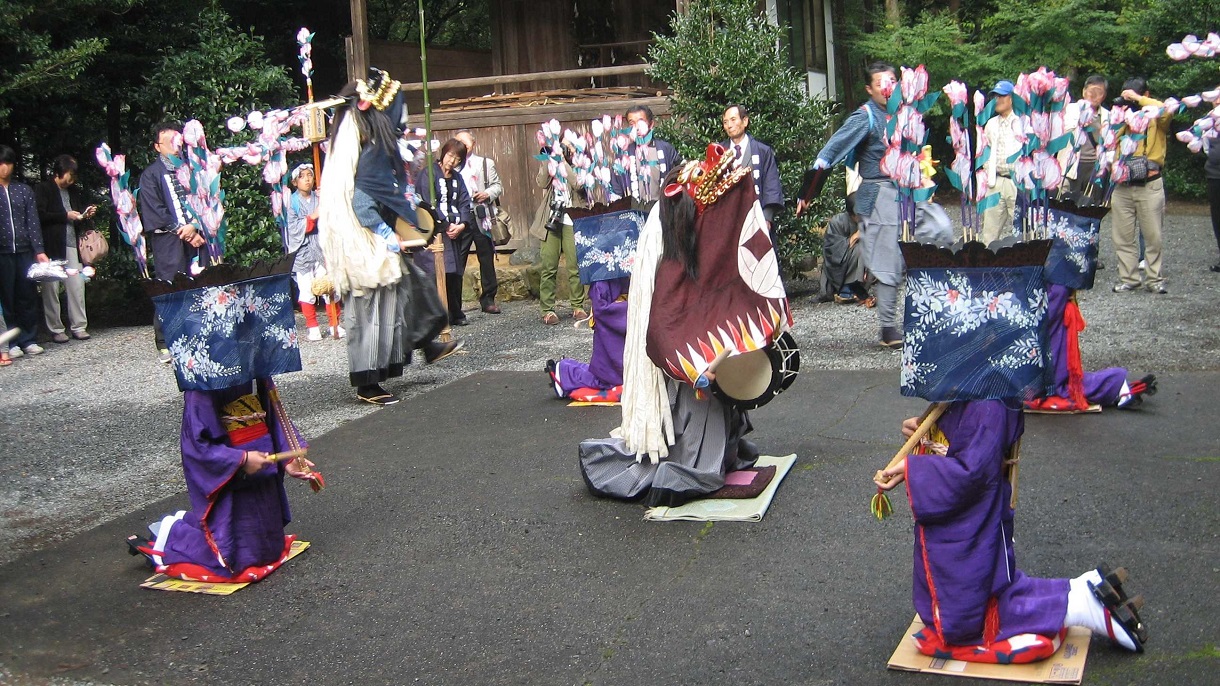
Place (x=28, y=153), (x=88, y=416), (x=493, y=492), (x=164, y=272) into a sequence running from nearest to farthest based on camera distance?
(x=493, y=492) < (x=88, y=416) < (x=164, y=272) < (x=28, y=153)

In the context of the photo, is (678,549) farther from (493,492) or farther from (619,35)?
(619,35)

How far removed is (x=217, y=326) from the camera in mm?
4227

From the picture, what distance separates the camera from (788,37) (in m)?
15.5

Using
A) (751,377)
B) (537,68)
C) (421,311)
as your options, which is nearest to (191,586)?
(751,377)

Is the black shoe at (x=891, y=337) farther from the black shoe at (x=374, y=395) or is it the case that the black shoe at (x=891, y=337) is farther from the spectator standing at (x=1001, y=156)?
the black shoe at (x=374, y=395)

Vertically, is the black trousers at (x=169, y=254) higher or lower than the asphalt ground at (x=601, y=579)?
higher

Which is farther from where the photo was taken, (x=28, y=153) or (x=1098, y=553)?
(x=28, y=153)

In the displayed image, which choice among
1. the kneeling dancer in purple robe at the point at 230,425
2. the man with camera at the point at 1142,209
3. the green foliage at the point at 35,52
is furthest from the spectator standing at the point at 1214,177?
the green foliage at the point at 35,52

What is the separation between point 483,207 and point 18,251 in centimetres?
425

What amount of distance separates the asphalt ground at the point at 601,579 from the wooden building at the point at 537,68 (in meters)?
7.79

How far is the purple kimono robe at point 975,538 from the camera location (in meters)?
3.21

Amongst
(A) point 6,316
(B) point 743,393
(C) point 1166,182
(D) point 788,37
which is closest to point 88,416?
(A) point 6,316

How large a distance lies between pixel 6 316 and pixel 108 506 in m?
5.46

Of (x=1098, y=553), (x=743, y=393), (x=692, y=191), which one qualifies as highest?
(x=692, y=191)
